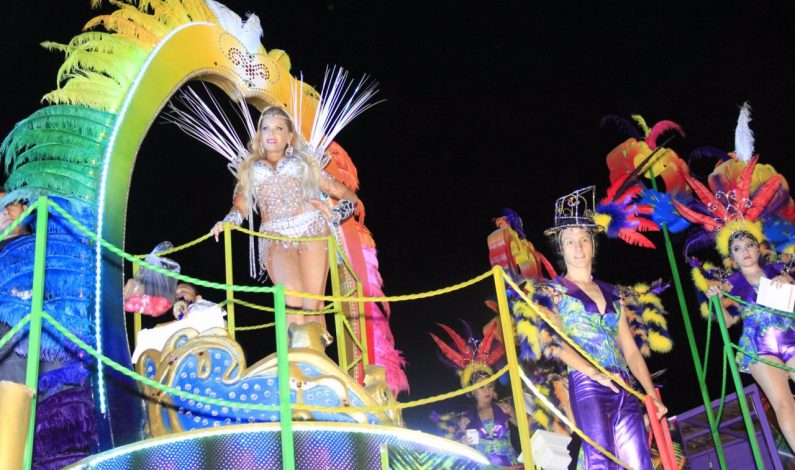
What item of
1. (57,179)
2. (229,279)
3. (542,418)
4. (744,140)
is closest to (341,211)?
(229,279)

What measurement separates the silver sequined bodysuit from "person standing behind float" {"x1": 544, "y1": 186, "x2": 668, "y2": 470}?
150 centimetres

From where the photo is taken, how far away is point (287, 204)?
18.2 feet

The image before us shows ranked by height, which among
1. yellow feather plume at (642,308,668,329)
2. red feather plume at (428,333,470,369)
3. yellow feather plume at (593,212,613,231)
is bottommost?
yellow feather plume at (642,308,668,329)

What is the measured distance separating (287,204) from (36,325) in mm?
2197

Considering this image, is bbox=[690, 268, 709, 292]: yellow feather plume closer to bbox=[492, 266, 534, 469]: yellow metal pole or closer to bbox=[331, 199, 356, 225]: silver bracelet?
bbox=[492, 266, 534, 469]: yellow metal pole

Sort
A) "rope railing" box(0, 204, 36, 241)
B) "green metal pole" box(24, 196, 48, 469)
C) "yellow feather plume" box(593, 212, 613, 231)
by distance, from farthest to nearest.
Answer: "yellow feather plume" box(593, 212, 613, 231)
"rope railing" box(0, 204, 36, 241)
"green metal pole" box(24, 196, 48, 469)

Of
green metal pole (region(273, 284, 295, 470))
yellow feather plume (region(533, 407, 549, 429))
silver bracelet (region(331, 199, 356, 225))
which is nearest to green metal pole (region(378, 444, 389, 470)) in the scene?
green metal pole (region(273, 284, 295, 470))

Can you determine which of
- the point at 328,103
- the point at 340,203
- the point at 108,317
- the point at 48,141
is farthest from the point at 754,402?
the point at 48,141

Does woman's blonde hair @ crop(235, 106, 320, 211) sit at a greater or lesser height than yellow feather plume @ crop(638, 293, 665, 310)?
greater

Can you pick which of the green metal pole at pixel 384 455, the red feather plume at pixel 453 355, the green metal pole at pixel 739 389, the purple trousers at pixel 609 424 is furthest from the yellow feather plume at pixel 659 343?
the red feather plume at pixel 453 355

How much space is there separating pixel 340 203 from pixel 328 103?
3.35 ft

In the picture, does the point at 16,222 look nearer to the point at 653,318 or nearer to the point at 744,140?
the point at 653,318

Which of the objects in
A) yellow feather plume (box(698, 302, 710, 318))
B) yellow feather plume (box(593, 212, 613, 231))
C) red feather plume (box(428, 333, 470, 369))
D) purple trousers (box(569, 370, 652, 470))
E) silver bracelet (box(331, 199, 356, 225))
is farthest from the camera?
red feather plume (box(428, 333, 470, 369))

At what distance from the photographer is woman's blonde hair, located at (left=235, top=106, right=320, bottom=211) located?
18.4 feet
